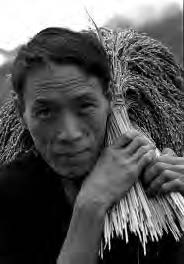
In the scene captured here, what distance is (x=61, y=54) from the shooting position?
218 cm

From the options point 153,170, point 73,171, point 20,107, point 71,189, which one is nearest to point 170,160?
point 153,170

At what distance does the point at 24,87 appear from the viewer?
7.49 ft

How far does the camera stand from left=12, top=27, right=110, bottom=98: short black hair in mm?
2182

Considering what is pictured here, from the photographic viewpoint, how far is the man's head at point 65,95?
217 cm

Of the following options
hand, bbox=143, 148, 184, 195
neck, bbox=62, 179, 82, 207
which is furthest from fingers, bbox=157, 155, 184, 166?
neck, bbox=62, 179, 82, 207

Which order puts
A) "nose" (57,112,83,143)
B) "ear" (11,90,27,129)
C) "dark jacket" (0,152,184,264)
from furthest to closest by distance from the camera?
1. "dark jacket" (0,152,184,264)
2. "ear" (11,90,27,129)
3. "nose" (57,112,83,143)

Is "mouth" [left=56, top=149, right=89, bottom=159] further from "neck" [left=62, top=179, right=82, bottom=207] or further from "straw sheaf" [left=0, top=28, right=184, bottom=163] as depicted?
"straw sheaf" [left=0, top=28, right=184, bottom=163]

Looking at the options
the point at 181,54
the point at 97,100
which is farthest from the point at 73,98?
the point at 181,54

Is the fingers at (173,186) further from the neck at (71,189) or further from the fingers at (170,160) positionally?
the neck at (71,189)

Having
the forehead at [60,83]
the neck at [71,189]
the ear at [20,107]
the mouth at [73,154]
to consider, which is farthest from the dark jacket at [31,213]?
the forehead at [60,83]

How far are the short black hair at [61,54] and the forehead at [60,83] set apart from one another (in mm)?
22

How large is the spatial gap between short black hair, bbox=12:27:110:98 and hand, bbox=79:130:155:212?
21 cm

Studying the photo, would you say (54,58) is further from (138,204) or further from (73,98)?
(138,204)

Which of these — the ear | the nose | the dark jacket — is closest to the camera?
the nose
